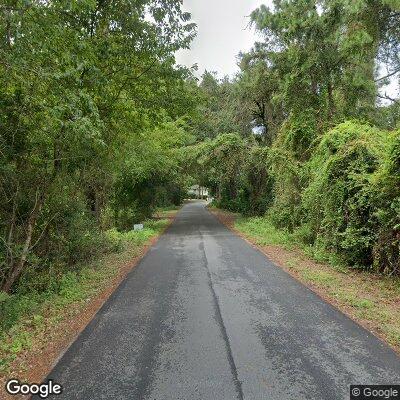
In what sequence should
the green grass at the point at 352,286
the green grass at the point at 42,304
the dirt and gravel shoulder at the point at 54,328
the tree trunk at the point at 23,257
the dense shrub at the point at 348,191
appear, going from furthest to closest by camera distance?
1. the dense shrub at the point at 348,191
2. the tree trunk at the point at 23,257
3. the green grass at the point at 352,286
4. the green grass at the point at 42,304
5. the dirt and gravel shoulder at the point at 54,328

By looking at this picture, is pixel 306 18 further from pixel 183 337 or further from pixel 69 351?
pixel 69 351

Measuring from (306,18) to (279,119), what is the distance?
9735 millimetres

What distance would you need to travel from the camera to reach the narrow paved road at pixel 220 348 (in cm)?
372

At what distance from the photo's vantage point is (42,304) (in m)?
6.54

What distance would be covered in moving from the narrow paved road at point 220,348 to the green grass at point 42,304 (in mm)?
705

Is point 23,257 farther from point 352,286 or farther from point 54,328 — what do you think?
point 352,286

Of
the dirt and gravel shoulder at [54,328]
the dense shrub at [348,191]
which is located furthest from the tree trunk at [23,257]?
the dense shrub at [348,191]

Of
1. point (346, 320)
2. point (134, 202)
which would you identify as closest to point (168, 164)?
point (134, 202)

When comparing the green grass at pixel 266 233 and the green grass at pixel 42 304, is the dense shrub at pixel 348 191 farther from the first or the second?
the green grass at pixel 42 304

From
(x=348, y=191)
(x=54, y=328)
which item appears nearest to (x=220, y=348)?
(x=54, y=328)

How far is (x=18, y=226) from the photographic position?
23.8ft

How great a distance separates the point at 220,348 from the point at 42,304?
3.75 m

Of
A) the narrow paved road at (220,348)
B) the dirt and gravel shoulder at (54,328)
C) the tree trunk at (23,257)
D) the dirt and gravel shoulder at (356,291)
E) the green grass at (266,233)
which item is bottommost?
the dirt and gravel shoulder at (54,328)

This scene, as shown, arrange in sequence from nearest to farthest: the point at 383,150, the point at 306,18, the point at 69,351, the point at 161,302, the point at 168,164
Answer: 1. the point at 69,351
2. the point at 161,302
3. the point at 383,150
4. the point at 306,18
5. the point at 168,164
